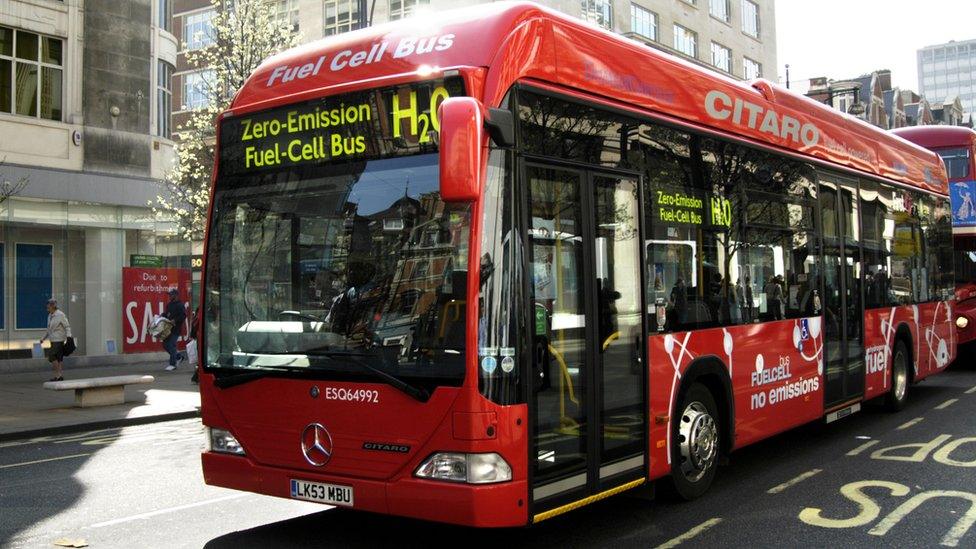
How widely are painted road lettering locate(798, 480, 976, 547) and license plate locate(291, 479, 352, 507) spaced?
3.33 metres

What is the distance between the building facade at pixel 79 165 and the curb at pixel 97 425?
9309 mm

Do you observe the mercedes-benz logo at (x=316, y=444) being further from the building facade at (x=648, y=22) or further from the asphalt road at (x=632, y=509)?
the building facade at (x=648, y=22)

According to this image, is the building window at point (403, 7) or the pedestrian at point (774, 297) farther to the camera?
the building window at point (403, 7)

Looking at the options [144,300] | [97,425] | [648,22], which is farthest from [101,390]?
[648,22]

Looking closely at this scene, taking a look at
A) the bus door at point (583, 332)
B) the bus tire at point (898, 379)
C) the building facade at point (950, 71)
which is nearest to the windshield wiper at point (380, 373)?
the bus door at point (583, 332)

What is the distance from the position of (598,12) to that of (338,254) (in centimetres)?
3307

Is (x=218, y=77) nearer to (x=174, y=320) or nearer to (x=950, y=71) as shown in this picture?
(x=174, y=320)

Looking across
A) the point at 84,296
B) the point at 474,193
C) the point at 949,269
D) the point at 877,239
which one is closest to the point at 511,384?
the point at 474,193

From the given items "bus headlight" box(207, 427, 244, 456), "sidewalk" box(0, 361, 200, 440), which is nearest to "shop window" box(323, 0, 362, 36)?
"sidewalk" box(0, 361, 200, 440)

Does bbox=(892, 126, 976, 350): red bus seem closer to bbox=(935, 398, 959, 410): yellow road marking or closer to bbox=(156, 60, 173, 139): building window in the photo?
bbox=(935, 398, 959, 410): yellow road marking

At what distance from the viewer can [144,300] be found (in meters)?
23.6

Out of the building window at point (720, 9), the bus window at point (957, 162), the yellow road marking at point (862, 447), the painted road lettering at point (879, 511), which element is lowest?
the painted road lettering at point (879, 511)

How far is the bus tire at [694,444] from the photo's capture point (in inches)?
268

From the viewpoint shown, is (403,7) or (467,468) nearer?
(467,468)
